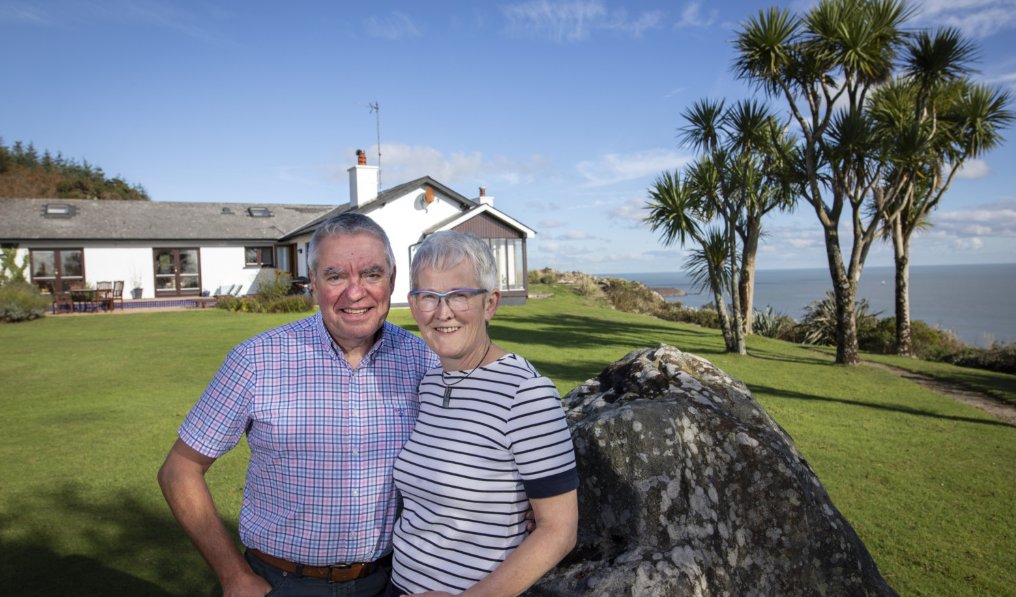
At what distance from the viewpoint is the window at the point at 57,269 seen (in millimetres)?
28891

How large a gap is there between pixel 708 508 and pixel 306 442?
5.53 feet

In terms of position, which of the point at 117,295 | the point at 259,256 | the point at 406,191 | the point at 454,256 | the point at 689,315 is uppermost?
the point at 406,191

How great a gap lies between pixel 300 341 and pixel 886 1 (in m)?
16.0

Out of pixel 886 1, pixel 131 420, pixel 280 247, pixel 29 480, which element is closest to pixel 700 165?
pixel 886 1

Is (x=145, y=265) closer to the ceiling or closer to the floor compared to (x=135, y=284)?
closer to the ceiling

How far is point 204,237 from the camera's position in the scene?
31.7 metres

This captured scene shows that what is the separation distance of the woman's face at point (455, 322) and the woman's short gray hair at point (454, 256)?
0.06ft

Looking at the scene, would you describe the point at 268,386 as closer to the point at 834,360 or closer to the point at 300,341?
the point at 300,341

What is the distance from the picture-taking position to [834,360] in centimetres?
1603

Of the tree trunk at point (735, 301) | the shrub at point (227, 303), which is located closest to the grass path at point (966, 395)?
the tree trunk at point (735, 301)

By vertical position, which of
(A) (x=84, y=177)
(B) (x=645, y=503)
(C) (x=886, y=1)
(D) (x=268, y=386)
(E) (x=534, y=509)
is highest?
(A) (x=84, y=177)

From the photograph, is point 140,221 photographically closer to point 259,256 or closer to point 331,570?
point 259,256

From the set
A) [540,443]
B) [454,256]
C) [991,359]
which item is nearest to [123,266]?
[454,256]

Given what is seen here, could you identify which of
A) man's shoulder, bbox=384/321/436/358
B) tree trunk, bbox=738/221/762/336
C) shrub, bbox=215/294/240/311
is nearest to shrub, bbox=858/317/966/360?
tree trunk, bbox=738/221/762/336
